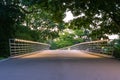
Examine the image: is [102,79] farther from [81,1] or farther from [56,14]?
[56,14]

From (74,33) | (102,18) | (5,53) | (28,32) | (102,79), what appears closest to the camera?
(102,79)

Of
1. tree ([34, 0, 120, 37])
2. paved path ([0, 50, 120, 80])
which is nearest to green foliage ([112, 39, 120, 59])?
tree ([34, 0, 120, 37])

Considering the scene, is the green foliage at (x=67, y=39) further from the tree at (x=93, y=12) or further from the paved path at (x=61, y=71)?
the paved path at (x=61, y=71)

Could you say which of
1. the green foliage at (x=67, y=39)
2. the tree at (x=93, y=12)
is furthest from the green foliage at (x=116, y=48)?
the green foliage at (x=67, y=39)

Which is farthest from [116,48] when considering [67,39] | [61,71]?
[67,39]

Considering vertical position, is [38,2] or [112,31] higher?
[38,2]

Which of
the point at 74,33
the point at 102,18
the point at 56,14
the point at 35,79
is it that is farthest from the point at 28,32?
the point at 74,33

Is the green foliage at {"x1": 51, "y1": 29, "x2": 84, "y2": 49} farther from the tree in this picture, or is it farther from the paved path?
the paved path

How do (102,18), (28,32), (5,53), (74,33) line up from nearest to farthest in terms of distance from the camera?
(5,53) < (102,18) < (28,32) < (74,33)

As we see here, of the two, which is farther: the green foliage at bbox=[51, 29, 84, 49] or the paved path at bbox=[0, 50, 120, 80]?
the green foliage at bbox=[51, 29, 84, 49]

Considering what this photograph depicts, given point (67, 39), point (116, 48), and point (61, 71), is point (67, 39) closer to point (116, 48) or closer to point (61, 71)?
point (116, 48)

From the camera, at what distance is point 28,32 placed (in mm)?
33938

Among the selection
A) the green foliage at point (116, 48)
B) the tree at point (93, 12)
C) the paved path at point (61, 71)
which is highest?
the tree at point (93, 12)

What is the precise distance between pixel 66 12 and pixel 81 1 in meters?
4.04
